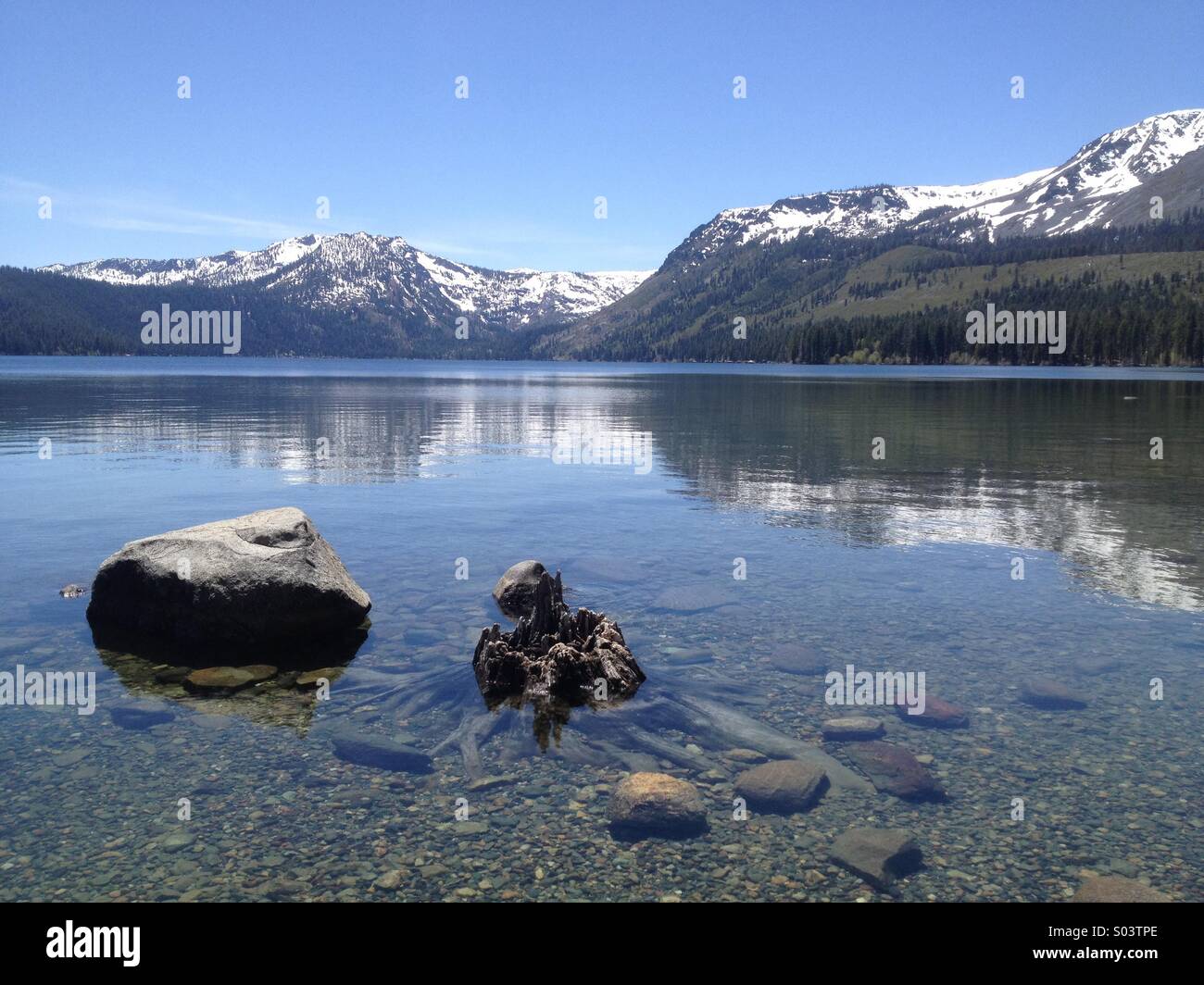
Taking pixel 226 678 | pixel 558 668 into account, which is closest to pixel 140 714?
pixel 226 678

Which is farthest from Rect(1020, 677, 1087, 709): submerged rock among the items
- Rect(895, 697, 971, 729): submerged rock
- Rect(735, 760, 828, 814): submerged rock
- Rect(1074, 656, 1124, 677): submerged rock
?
Rect(735, 760, 828, 814): submerged rock

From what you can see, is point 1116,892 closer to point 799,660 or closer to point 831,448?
point 799,660

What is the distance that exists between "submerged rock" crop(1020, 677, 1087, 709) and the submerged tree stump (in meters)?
Answer: 6.59

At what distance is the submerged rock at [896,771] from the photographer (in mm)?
11023

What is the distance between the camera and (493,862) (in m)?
9.48

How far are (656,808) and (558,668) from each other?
451cm

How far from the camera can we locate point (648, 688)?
14.5 metres

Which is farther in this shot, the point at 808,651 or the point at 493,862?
the point at 808,651

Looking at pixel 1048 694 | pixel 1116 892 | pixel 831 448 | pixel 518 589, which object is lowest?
pixel 1116 892

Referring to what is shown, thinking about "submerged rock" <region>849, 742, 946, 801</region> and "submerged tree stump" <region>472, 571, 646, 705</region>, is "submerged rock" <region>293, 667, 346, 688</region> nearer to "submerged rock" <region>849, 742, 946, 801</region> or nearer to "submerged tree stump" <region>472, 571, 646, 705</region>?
"submerged tree stump" <region>472, 571, 646, 705</region>

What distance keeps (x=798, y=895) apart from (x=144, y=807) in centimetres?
806
